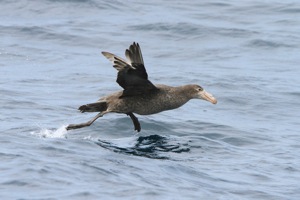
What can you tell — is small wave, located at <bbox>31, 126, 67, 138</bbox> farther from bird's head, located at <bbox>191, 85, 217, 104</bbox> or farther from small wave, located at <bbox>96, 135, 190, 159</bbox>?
bird's head, located at <bbox>191, 85, 217, 104</bbox>

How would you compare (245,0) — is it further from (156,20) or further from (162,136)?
(162,136)

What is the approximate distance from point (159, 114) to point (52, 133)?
10.3 feet

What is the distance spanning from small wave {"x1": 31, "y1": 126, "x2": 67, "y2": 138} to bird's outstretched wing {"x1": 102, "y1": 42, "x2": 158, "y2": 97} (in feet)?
3.73

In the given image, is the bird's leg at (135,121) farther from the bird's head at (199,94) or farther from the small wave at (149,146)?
the bird's head at (199,94)

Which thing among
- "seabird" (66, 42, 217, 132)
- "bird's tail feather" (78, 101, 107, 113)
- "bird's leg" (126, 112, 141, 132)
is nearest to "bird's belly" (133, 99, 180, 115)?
"seabird" (66, 42, 217, 132)

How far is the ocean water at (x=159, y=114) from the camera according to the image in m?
10.8

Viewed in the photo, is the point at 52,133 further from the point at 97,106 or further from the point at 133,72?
the point at 133,72

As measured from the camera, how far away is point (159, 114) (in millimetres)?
15898

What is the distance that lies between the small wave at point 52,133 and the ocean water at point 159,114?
0.03 metres

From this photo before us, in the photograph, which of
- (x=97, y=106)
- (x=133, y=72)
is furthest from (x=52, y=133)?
(x=133, y=72)

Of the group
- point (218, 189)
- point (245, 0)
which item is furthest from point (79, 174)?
point (245, 0)

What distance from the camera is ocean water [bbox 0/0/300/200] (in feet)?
35.5

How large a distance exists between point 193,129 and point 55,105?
279 cm

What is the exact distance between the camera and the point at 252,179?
1161cm
